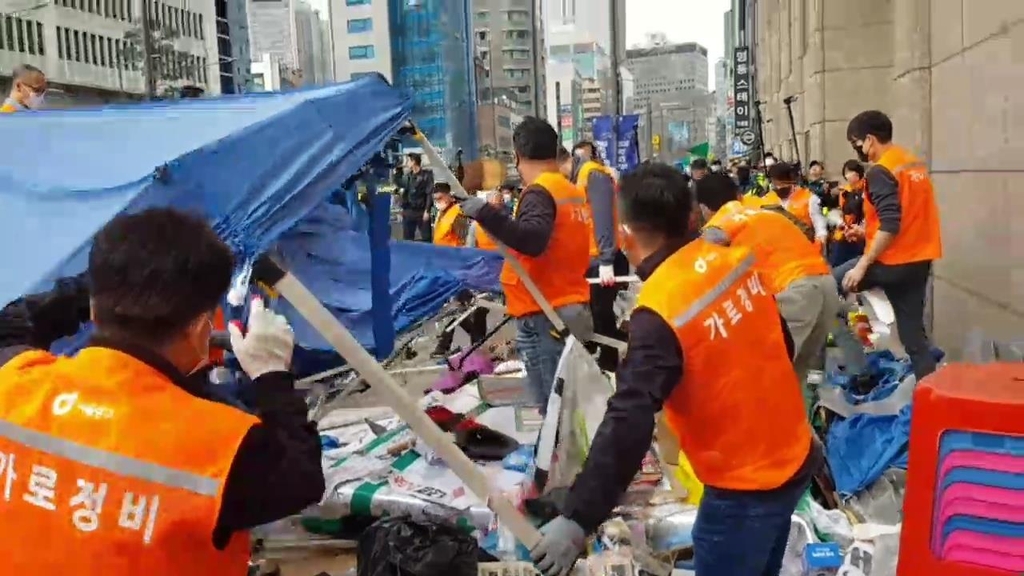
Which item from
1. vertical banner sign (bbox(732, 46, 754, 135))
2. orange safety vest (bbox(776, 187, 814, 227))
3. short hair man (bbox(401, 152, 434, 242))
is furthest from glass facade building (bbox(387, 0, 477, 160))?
orange safety vest (bbox(776, 187, 814, 227))

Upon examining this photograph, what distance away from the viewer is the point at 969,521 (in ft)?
8.42

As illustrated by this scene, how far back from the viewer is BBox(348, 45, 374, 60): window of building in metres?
67.2

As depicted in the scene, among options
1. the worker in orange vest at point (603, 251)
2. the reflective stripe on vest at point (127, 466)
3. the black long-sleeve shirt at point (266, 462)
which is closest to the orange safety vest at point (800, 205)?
the worker in orange vest at point (603, 251)

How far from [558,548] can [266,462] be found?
953mm

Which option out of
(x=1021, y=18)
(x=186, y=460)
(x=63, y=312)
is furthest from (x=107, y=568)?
(x=1021, y=18)

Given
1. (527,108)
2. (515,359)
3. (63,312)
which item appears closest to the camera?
(63,312)

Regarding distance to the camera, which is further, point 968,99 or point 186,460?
point 968,99

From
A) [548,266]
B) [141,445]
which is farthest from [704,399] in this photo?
[548,266]

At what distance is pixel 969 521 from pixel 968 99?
4.90m

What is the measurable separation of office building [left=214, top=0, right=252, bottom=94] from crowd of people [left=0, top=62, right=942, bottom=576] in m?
64.8

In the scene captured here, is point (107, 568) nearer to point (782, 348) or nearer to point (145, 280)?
point (145, 280)

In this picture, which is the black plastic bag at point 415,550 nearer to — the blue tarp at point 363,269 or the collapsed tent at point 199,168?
the collapsed tent at point 199,168

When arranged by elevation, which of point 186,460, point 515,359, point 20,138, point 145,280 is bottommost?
point 515,359

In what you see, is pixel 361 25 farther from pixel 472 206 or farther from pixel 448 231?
pixel 472 206
